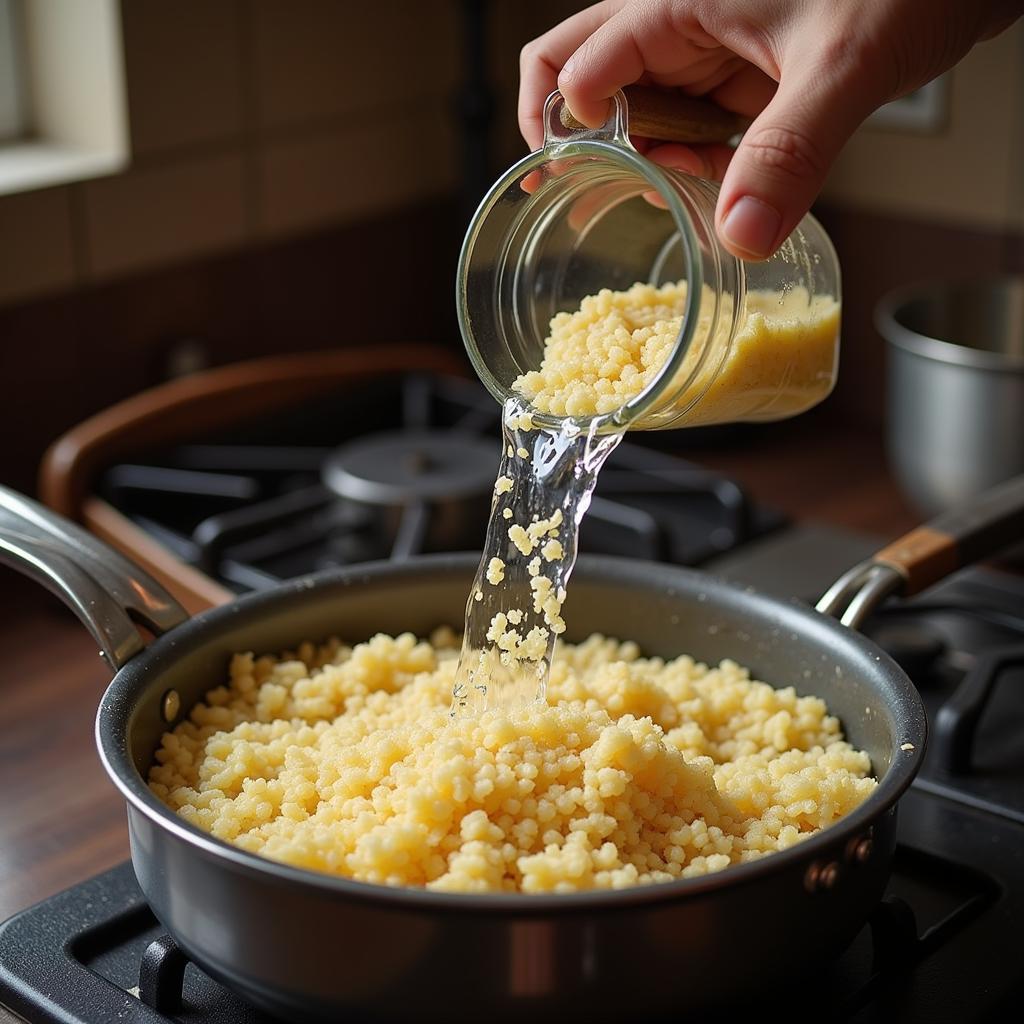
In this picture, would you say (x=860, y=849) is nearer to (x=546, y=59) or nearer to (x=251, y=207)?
(x=546, y=59)

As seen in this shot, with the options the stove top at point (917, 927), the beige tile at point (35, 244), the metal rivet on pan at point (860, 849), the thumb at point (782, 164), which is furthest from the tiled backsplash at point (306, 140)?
the metal rivet on pan at point (860, 849)

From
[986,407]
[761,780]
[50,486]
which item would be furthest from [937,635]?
[50,486]

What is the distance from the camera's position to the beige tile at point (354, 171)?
1.73 m

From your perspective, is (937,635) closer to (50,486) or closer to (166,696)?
(166,696)

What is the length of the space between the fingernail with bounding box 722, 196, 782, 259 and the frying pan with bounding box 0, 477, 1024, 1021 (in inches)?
10.3

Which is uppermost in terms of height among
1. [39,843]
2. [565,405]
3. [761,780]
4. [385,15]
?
[385,15]

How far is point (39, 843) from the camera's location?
0.99 m

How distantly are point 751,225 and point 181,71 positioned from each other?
3.39 ft

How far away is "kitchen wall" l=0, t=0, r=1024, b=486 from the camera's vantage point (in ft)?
5.09

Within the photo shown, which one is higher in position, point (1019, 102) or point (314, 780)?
point (1019, 102)

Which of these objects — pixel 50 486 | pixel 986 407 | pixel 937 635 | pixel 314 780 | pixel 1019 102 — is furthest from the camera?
pixel 1019 102

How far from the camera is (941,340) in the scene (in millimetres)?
1537

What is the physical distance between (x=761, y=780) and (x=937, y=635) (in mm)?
456

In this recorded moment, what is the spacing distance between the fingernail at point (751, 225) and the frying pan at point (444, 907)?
262mm
